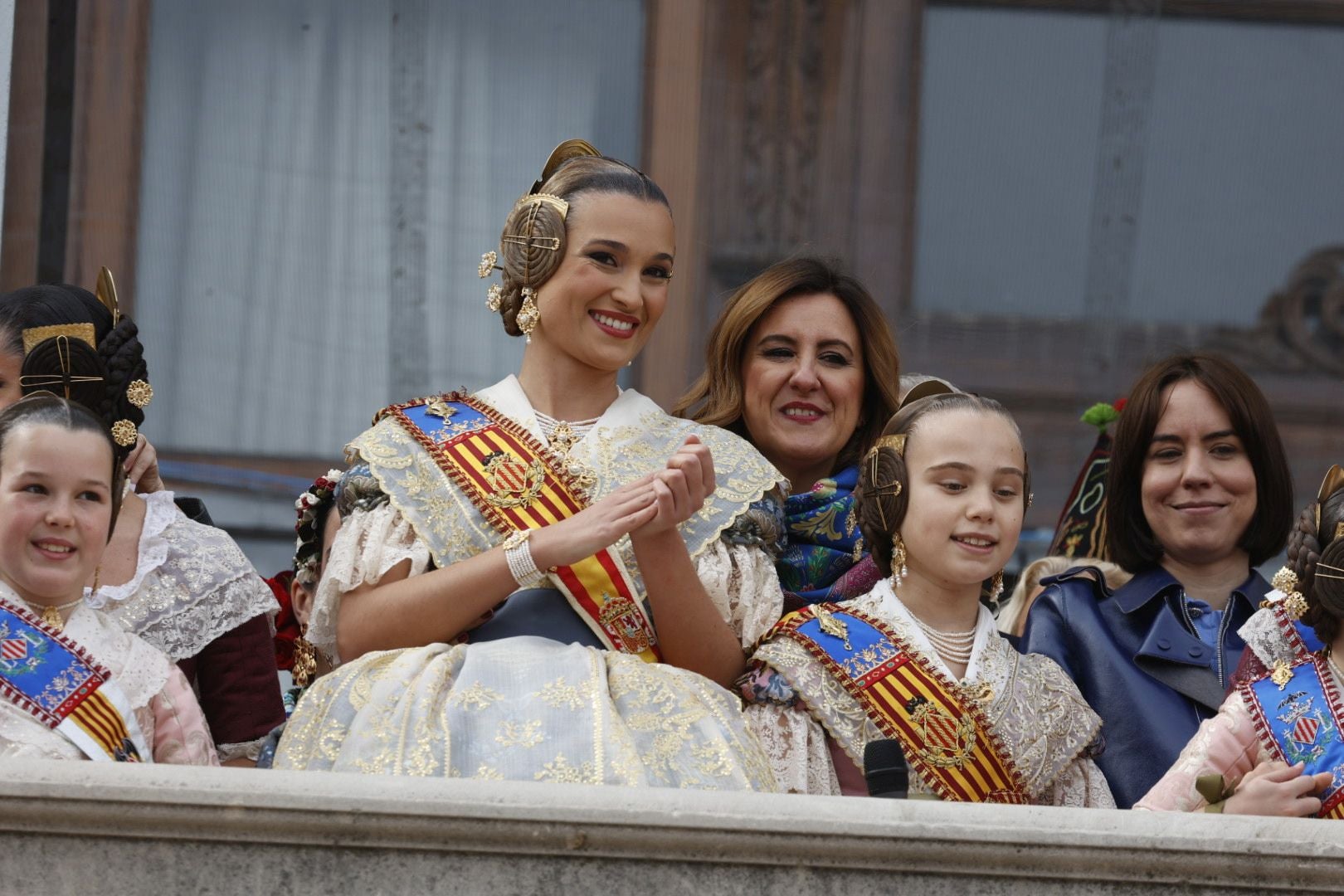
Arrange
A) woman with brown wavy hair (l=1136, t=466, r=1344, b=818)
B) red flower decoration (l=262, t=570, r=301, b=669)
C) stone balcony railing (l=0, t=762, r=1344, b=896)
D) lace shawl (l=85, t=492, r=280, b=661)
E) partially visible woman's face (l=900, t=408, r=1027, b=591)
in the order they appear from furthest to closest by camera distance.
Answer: red flower decoration (l=262, t=570, r=301, b=669)
lace shawl (l=85, t=492, r=280, b=661)
partially visible woman's face (l=900, t=408, r=1027, b=591)
woman with brown wavy hair (l=1136, t=466, r=1344, b=818)
stone balcony railing (l=0, t=762, r=1344, b=896)

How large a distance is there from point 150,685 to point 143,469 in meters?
0.77

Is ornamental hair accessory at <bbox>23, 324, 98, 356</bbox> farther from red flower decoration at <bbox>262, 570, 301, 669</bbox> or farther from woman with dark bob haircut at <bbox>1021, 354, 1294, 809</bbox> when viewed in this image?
woman with dark bob haircut at <bbox>1021, 354, 1294, 809</bbox>

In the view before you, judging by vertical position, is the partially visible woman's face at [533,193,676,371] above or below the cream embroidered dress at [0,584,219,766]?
above

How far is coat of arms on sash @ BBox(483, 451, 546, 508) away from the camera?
4.11m

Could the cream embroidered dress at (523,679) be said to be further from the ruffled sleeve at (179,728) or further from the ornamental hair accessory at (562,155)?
the ornamental hair accessory at (562,155)

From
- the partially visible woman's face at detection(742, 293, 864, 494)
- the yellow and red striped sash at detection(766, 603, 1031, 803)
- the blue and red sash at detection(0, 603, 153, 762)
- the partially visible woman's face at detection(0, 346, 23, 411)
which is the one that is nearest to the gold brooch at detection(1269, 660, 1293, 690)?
the yellow and red striped sash at detection(766, 603, 1031, 803)

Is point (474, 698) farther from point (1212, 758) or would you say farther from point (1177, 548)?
point (1177, 548)

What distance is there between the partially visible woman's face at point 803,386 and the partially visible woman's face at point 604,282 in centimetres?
58

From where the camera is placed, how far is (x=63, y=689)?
12.0 feet

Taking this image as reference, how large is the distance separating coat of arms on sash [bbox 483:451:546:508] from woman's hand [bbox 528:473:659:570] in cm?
19

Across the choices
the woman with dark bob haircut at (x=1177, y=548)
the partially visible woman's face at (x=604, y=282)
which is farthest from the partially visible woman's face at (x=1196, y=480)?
the partially visible woman's face at (x=604, y=282)

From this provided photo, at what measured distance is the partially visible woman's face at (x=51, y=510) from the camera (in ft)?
12.4

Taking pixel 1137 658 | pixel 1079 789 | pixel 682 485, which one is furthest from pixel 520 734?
pixel 1137 658

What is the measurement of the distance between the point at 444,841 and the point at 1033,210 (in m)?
4.80
